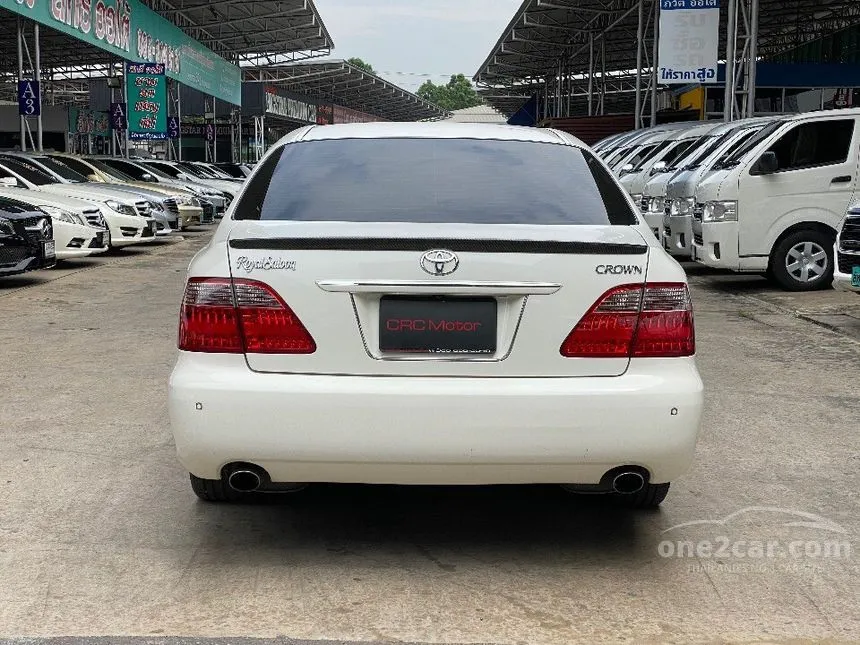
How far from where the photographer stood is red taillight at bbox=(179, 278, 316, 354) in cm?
374

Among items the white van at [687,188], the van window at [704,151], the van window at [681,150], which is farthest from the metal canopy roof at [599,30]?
the white van at [687,188]

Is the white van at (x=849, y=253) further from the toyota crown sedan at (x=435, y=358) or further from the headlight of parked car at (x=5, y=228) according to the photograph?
the headlight of parked car at (x=5, y=228)

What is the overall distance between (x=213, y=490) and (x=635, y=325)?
1.75 m

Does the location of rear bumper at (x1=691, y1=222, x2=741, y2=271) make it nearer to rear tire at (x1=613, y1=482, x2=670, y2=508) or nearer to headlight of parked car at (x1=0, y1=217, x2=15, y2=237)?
headlight of parked car at (x1=0, y1=217, x2=15, y2=237)

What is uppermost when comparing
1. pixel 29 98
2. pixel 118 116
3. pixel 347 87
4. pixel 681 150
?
pixel 347 87

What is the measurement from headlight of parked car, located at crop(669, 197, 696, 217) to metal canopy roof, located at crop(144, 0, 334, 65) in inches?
966

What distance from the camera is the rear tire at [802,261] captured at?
12.5 meters

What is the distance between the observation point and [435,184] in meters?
4.29

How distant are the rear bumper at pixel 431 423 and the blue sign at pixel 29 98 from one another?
69.4 ft

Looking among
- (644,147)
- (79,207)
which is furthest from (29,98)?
(644,147)

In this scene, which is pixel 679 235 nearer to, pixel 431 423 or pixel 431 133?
pixel 431 133

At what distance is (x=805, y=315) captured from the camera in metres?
10.8

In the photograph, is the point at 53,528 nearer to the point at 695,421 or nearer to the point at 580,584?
the point at 580,584

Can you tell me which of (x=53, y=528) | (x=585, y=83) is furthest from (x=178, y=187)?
(x=585, y=83)
